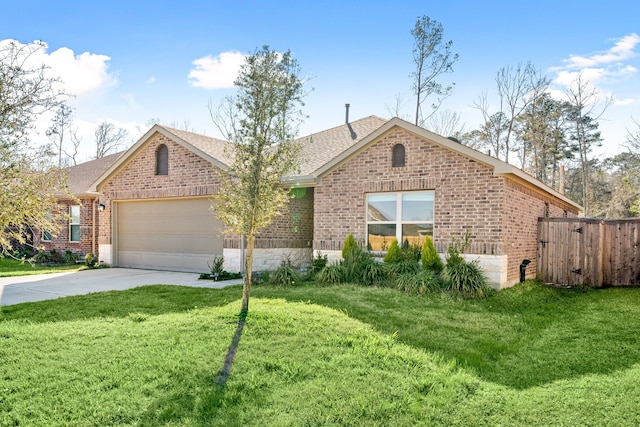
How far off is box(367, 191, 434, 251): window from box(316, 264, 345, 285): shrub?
4.69 feet

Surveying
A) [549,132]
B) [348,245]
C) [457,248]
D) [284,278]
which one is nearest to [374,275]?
[348,245]

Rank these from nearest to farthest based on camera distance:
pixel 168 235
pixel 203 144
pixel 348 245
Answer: pixel 348 245, pixel 203 144, pixel 168 235

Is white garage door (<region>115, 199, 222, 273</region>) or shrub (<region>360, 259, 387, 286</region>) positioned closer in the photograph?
shrub (<region>360, 259, 387, 286</region>)

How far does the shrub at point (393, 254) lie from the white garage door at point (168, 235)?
502cm

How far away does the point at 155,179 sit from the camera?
14641 millimetres

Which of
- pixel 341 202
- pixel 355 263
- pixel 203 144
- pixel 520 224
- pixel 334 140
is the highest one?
pixel 334 140

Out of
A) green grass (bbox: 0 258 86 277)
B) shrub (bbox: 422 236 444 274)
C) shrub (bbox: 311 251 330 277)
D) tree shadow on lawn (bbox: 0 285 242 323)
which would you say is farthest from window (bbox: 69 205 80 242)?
shrub (bbox: 422 236 444 274)

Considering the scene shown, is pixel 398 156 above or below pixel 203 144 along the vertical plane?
below

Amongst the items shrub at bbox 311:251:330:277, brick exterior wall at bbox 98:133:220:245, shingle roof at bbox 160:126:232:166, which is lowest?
shrub at bbox 311:251:330:277

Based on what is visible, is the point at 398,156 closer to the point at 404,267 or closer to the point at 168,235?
the point at 404,267

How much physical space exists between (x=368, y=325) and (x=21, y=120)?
6182mm

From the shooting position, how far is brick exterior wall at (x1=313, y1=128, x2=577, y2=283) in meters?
10.1

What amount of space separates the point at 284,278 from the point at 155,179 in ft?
22.0

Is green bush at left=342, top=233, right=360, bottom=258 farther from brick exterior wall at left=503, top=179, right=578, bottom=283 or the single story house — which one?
brick exterior wall at left=503, top=179, right=578, bottom=283
